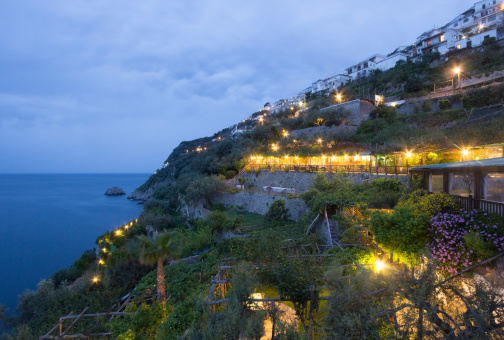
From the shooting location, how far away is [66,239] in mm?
32031

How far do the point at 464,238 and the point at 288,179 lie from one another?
17.5 metres

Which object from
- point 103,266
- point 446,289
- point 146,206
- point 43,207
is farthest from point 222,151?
point 43,207

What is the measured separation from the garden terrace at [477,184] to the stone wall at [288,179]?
26.4 ft

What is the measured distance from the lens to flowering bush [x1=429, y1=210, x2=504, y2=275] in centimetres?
480

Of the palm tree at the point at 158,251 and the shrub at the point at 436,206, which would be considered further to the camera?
the palm tree at the point at 158,251

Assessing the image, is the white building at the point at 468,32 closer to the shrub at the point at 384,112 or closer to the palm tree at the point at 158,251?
the shrub at the point at 384,112

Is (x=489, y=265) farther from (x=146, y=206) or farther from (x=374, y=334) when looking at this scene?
(x=146, y=206)

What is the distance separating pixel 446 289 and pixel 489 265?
149 centimetres

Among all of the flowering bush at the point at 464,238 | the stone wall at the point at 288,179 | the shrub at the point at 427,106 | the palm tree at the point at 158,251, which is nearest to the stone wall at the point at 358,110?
the shrub at the point at 427,106

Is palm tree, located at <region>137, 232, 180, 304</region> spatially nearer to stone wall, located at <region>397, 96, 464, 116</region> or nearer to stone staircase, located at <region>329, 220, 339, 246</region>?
stone staircase, located at <region>329, 220, 339, 246</region>

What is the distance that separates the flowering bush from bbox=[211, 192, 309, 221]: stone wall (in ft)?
34.7

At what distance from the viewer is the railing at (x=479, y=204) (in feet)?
17.7

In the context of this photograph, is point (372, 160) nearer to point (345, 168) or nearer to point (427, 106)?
point (345, 168)

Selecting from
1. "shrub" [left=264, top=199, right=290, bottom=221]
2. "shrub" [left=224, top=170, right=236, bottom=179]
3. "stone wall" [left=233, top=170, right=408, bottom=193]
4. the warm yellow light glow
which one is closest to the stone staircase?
the warm yellow light glow
